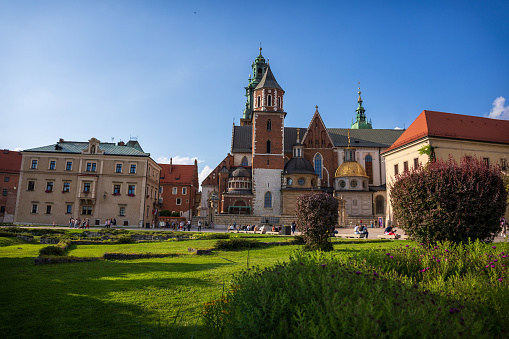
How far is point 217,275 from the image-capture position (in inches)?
374

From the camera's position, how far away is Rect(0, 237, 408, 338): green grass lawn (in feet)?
17.9

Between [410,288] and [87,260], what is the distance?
1188 cm

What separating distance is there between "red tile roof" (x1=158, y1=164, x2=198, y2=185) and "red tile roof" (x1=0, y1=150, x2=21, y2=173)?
83.9 ft

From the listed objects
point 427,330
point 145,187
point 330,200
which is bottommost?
point 427,330

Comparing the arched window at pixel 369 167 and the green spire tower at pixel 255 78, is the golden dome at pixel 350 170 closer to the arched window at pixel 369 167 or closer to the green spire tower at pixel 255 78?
the arched window at pixel 369 167

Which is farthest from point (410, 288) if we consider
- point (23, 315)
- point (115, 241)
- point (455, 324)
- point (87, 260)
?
point (115, 241)

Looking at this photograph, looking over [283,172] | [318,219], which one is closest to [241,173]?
[283,172]

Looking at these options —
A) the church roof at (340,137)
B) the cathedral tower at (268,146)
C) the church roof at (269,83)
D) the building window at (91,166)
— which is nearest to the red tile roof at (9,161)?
the building window at (91,166)

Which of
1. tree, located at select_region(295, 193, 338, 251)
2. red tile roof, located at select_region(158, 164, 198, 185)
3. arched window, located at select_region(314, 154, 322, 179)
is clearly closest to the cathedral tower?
arched window, located at select_region(314, 154, 322, 179)

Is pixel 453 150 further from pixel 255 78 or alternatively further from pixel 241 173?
pixel 255 78

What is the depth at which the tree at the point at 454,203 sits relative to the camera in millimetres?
11156

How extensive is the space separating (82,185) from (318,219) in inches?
1613

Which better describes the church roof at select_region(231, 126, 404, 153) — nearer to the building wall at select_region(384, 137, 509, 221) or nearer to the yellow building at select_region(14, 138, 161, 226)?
the yellow building at select_region(14, 138, 161, 226)

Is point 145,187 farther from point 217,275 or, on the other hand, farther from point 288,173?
point 217,275
